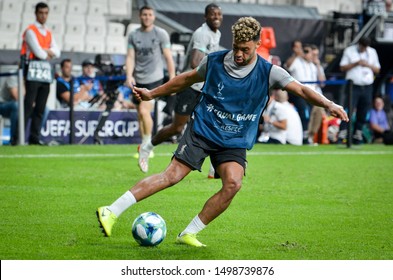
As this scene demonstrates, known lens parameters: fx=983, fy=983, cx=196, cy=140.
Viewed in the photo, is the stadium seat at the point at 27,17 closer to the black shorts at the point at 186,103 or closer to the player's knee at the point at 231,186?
the black shorts at the point at 186,103

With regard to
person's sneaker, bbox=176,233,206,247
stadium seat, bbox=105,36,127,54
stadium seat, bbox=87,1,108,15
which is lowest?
stadium seat, bbox=105,36,127,54

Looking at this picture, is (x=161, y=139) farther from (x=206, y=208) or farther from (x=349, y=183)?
(x=206, y=208)

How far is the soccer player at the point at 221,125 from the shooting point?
783cm

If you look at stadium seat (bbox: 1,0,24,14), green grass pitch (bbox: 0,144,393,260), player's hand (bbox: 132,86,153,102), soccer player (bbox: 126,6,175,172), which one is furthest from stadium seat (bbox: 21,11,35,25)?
player's hand (bbox: 132,86,153,102)

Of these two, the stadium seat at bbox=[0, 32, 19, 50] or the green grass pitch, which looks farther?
the stadium seat at bbox=[0, 32, 19, 50]

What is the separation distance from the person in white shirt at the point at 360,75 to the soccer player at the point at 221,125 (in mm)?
13318

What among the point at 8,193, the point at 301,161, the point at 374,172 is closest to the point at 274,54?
the point at 301,161

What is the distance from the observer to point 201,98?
26.6 ft

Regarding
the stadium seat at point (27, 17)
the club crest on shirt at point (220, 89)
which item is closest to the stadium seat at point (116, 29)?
the stadium seat at point (27, 17)

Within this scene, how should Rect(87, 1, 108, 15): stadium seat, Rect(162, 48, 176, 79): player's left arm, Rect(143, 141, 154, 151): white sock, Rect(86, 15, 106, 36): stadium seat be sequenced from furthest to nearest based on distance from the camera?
Rect(87, 1, 108, 15): stadium seat
Rect(86, 15, 106, 36): stadium seat
Rect(162, 48, 176, 79): player's left arm
Rect(143, 141, 154, 151): white sock

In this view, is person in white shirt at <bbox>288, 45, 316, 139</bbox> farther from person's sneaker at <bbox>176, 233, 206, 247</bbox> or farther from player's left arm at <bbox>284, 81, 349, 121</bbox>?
person's sneaker at <bbox>176, 233, 206, 247</bbox>

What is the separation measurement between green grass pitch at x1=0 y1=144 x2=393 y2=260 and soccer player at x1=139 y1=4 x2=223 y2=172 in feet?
2.26

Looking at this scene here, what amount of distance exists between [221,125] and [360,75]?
13.9 metres

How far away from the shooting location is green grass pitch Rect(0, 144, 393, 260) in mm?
7711
